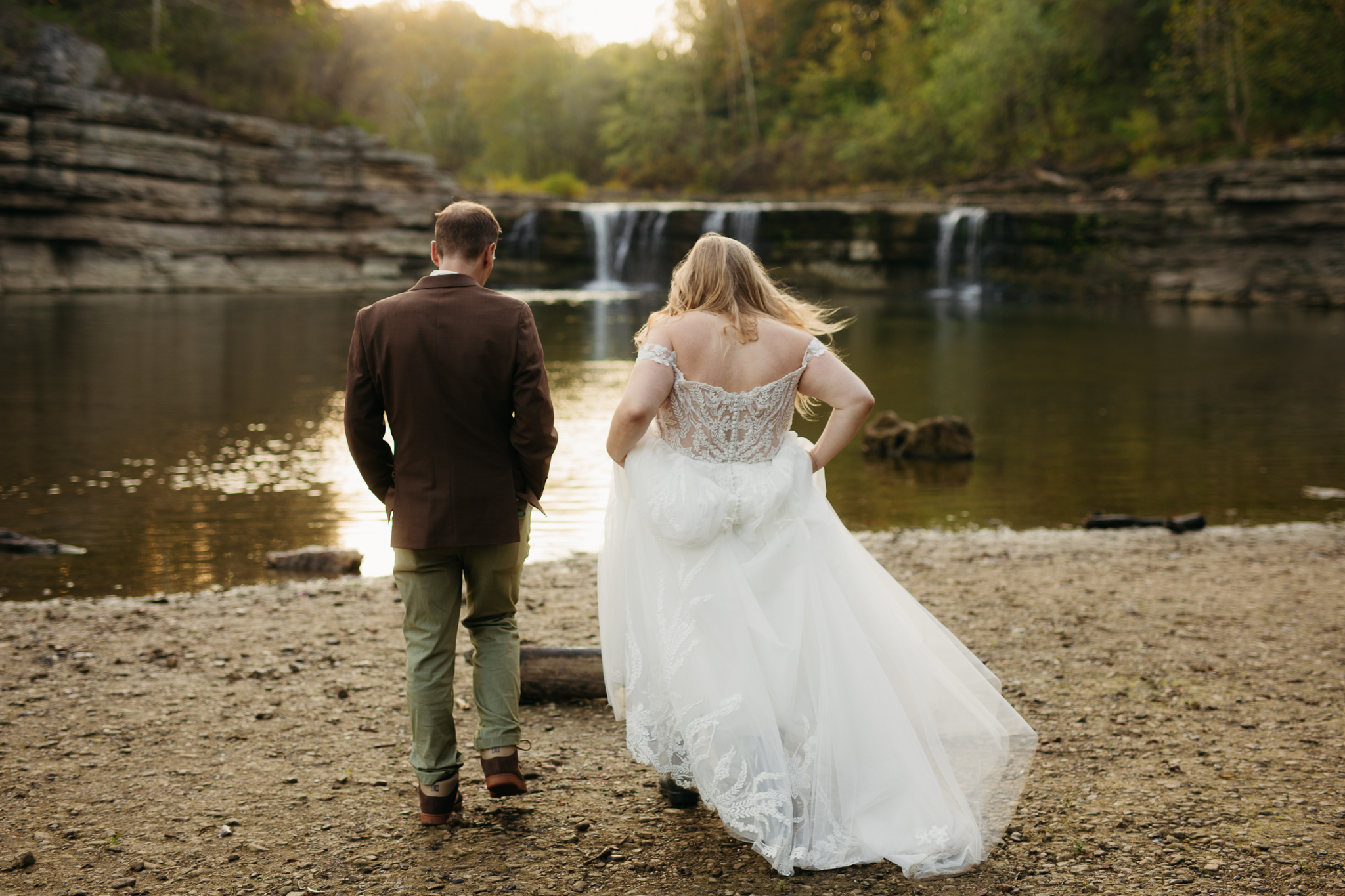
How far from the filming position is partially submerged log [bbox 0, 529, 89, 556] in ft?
25.9

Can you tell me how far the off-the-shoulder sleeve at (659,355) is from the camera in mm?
3330

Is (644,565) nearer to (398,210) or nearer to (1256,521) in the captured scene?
(1256,521)


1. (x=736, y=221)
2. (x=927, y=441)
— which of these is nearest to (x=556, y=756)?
(x=927, y=441)

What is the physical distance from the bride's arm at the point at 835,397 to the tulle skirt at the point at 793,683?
113mm

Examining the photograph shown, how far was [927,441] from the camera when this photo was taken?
12188 millimetres

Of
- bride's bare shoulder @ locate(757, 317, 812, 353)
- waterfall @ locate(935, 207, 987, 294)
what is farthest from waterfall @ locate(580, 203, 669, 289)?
bride's bare shoulder @ locate(757, 317, 812, 353)

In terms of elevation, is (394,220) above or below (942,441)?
above

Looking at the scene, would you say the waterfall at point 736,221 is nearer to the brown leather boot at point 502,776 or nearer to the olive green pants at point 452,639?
the olive green pants at point 452,639

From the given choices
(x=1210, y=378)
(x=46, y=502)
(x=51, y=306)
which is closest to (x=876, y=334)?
(x=1210, y=378)

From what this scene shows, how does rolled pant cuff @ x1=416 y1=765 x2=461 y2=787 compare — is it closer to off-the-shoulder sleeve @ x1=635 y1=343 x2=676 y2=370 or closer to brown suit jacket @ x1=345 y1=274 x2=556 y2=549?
brown suit jacket @ x1=345 y1=274 x2=556 y2=549

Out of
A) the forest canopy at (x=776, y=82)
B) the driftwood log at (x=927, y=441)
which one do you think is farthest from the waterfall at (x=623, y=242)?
the driftwood log at (x=927, y=441)

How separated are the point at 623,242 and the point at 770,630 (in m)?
36.3

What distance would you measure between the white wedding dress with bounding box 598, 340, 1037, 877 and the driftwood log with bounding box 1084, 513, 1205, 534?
6.14 meters

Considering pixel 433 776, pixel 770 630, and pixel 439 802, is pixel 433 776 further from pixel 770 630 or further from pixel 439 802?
pixel 770 630
